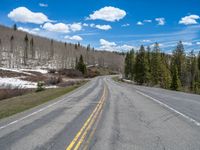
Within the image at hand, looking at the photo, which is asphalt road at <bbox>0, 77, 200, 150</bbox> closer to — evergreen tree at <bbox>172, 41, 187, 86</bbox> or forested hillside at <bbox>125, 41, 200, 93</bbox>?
forested hillside at <bbox>125, 41, 200, 93</bbox>

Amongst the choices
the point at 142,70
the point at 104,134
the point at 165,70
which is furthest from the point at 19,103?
the point at 165,70

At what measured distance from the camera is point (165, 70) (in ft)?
221

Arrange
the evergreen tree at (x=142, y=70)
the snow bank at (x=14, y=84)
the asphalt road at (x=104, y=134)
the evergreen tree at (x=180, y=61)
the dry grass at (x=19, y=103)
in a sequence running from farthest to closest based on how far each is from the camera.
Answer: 1. the evergreen tree at (x=180, y=61)
2. the evergreen tree at (x=142, y=70)
3. the snow bank at (x=14, y=84)
4. the dry grass at (x=19, y=103)
5. the asphalt road at (x=104, y=134)

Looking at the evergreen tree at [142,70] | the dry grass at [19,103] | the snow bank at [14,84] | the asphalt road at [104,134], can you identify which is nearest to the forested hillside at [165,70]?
the evergreen tree at [142,70]

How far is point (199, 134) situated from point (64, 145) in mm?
4403

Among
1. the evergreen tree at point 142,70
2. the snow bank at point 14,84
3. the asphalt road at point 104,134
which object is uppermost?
the evergreen tree at point 142,70

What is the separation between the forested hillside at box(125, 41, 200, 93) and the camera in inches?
2489

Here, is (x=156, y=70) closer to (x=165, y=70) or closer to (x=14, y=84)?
(x=165, y=70)

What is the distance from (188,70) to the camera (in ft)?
250

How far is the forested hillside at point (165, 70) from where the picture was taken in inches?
2489

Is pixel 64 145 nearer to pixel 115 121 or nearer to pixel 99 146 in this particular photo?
pixel 99 146

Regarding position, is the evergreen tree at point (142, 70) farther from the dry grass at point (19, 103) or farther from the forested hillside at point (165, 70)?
the dry grass at point (19, 103)

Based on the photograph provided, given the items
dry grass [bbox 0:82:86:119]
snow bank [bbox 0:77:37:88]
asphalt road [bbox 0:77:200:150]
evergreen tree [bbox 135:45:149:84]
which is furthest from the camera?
evergreen tree [bbox 135:45:149:84]

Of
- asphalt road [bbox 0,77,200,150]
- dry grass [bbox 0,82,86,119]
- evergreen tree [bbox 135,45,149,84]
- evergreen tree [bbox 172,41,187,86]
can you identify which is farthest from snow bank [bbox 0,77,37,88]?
evergreen tree [bbox 172,41,187,86]
